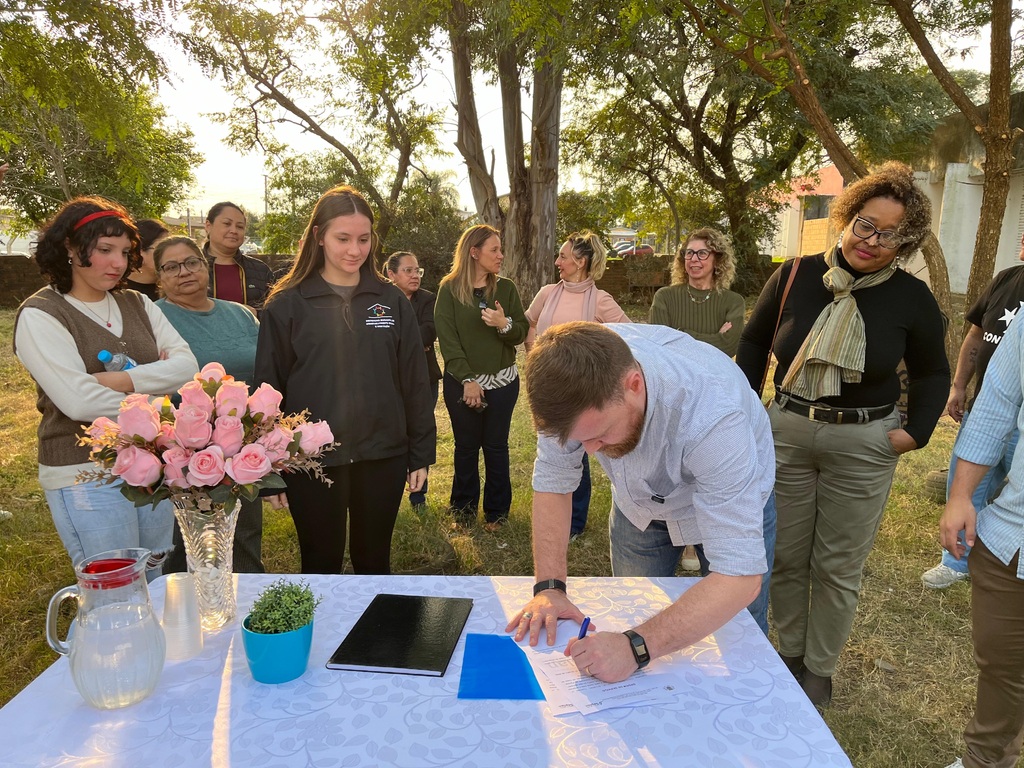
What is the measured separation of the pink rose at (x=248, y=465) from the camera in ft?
4.27

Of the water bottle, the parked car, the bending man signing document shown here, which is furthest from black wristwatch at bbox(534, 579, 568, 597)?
the parked car

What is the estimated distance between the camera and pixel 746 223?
15695mm

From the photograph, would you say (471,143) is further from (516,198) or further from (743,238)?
(743,238)

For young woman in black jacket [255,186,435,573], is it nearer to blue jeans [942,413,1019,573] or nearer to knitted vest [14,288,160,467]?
knitted vest [14,288,160,467]

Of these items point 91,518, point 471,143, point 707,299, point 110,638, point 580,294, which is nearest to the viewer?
point 110,638

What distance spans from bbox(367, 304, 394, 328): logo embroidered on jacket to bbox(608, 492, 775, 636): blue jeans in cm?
107

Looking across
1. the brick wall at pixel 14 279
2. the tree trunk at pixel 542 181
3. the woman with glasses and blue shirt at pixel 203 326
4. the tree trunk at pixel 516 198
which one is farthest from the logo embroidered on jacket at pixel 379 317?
the brick wall at pixel 14 279

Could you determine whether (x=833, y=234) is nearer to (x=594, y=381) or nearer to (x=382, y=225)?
(x=594, y=381)

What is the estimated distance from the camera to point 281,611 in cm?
131

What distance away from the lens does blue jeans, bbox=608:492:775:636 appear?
6.60ft

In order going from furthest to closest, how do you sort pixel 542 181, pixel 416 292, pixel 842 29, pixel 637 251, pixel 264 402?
pixel 637 251 < pixel 542 181 < pixel 842 29 < pixel 416 292 < pixel 264 402

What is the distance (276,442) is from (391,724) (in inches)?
23.1

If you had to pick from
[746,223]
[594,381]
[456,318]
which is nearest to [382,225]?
[746,223]

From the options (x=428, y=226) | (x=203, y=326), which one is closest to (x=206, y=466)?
(x=203, y=326)
